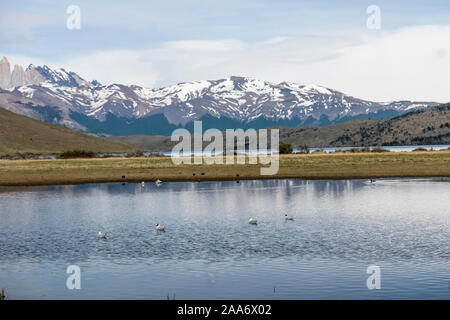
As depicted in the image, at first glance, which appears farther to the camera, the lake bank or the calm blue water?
the lake bank

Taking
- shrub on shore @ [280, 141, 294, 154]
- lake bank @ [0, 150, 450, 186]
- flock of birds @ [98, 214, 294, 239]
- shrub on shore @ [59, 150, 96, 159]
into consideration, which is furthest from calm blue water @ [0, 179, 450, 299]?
shrub on shore @ [59, 150, 96, 159]

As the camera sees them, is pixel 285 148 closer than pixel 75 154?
Yes

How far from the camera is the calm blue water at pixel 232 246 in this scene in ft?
86.1

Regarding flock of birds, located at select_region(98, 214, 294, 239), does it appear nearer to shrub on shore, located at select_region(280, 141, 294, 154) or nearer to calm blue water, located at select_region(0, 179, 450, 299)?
calm blue water, located at select_region(0, 179, 450, 299)

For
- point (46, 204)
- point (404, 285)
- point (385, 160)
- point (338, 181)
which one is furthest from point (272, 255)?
point (385, 160)

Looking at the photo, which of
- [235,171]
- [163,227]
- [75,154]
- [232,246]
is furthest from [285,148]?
[232,246]

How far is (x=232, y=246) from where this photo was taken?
118 ft

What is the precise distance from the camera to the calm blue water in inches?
1033

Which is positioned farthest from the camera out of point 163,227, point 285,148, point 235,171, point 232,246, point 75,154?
point 75,154

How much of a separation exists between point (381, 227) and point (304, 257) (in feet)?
38.4

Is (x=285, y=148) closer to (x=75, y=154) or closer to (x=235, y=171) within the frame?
(x=75, y=154)

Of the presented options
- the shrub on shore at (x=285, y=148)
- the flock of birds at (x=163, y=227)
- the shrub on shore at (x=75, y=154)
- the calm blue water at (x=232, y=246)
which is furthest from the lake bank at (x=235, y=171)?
the shrub on shore at (x=75, y=154)
